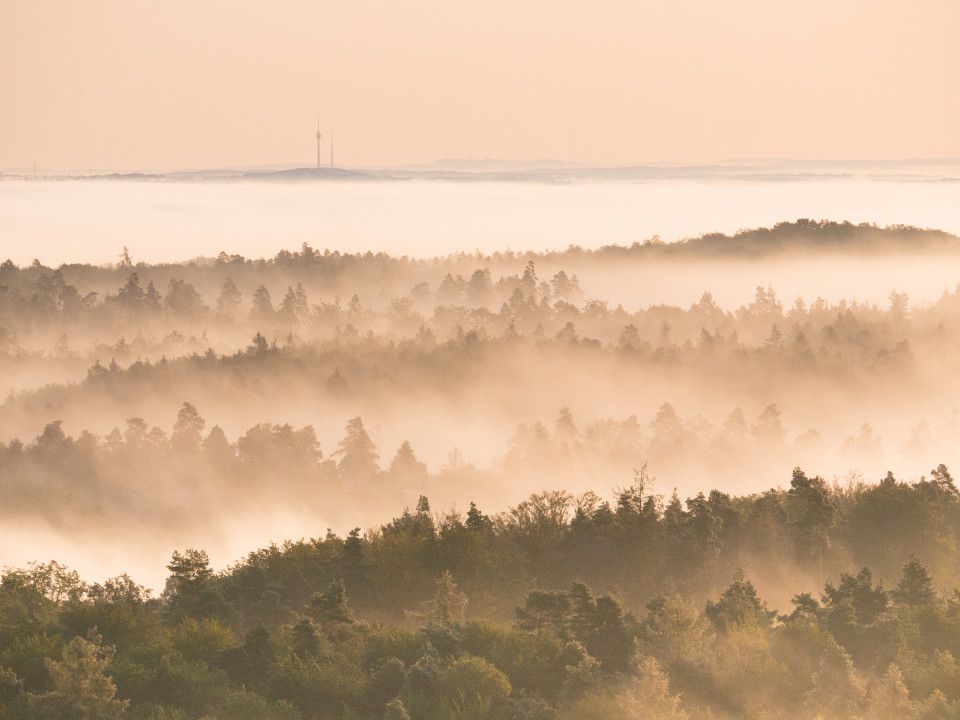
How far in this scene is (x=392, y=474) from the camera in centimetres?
19350

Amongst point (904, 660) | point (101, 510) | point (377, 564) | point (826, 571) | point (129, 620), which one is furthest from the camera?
point (101, 510)

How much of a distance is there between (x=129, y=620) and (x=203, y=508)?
125 m

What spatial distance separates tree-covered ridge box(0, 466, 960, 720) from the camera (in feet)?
208

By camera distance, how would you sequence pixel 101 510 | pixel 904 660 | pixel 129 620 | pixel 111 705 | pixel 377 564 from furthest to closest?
pixel 101 510 → pixel 377 564 → pixel 129 620 → pixel 904 660 → pixel 111 705

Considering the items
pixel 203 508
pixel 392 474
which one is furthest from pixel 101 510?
pixel 392 474

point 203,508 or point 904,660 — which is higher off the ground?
point 904,660

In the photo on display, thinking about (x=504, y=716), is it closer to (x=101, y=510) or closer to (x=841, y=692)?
(x=841, y=692)

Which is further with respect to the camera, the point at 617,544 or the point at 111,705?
the point at 617,544

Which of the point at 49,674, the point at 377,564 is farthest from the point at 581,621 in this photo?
the point at 49,674

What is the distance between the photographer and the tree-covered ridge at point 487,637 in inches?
2495

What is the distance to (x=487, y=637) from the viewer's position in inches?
2771

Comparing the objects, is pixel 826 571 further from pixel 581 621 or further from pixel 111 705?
pixel 111 705

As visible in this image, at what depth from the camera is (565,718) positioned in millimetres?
62344

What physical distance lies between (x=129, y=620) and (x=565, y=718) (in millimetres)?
28553
